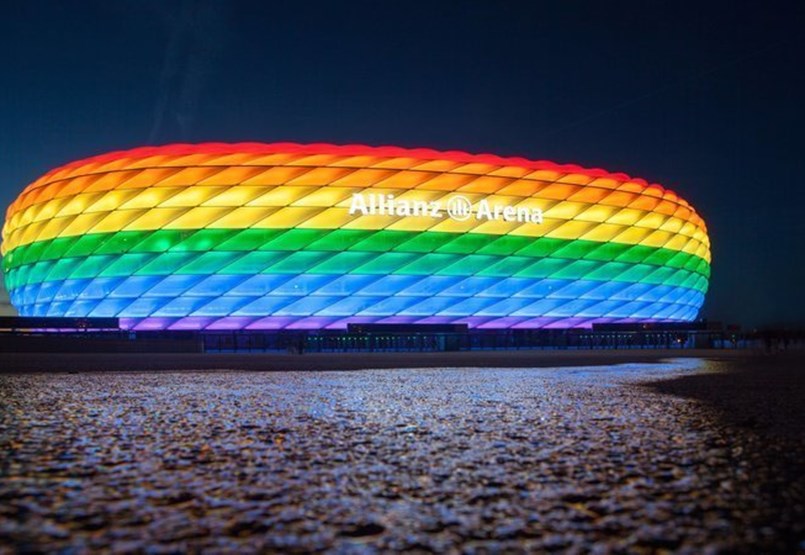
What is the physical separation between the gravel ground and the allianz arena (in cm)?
2918

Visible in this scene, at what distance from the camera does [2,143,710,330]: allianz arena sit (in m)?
34.3

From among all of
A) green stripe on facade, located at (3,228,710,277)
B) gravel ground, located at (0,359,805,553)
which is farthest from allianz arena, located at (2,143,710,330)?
gravel ground, located at (0,359,805,553)

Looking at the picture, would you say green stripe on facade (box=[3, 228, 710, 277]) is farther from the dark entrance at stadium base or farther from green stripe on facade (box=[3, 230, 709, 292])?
the dark entrance at stadium base

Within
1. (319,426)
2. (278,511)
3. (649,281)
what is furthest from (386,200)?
(278,511)

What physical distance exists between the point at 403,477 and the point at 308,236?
106ft

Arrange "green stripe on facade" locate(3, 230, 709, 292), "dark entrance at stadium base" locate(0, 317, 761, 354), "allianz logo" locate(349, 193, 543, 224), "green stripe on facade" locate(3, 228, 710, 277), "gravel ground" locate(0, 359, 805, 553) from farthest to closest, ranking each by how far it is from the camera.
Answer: "allianz logo" locate(349, 193, 543, 224), "green stripe on facade" locate(3, 230, 709, 292), "green stripe on facade" locate(3, 228, 710, 277), "dark entrance at stadium base" locate(0, 317, 761, 354), "gravel ground" locate(0, 359, 805, 553)

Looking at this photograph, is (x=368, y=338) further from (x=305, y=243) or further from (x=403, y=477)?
(x=403, y=477)

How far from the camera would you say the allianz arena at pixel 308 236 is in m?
34.3

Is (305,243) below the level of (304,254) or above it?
above

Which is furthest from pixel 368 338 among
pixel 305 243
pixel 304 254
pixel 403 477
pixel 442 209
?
pixel 403 477

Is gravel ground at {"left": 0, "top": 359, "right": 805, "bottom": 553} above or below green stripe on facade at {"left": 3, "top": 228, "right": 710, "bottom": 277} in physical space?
below

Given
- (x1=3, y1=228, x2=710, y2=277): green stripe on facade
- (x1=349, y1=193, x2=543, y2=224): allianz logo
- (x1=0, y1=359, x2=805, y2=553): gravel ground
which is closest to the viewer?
(x1=0, y1=359, x2=805, y2=553): gravel ground

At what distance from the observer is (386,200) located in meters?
35.3

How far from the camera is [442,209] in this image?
36062 millimetres
